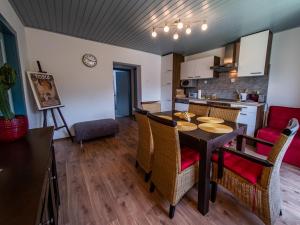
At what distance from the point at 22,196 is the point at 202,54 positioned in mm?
5011

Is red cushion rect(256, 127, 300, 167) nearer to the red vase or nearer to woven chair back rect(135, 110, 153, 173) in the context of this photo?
woven chair back rect(135, 110, 153, 173)

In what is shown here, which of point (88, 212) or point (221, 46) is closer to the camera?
point (88, 212)

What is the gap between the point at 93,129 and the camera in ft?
10.3

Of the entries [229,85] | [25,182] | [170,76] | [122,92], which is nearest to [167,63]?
[170,76]

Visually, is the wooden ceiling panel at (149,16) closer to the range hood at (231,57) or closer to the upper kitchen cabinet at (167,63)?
the range hood at (231,57)

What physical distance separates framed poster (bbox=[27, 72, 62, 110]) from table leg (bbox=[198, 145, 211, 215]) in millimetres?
2960

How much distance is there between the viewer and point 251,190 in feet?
4.07

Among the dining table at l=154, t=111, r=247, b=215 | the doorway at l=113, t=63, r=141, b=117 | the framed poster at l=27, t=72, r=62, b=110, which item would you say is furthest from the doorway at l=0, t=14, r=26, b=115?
the doorway at l=113, t=63, r=141, b=117

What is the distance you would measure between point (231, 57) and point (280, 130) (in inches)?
78.9

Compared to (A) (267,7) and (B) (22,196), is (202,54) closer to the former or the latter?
(A) (267,7)

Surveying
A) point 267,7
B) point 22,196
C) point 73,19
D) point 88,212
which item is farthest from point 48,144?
point 267,7

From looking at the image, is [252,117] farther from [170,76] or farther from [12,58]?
[12,58]

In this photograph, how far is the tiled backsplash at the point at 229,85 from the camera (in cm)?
327

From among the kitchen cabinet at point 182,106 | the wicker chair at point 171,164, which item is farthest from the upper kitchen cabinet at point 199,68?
the wicker chair at point 171,164
